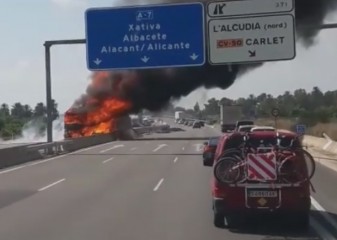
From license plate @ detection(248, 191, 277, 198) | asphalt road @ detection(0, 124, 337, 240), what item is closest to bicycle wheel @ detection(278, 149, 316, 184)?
license plate @ detection(248, 191, 277, 198)

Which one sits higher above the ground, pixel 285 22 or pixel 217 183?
pixel 285 22

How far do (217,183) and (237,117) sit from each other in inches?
2658

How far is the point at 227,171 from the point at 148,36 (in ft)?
54.3

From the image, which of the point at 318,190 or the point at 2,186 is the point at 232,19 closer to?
the point at 318,190

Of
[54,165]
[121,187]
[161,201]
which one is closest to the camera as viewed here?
[161,201]

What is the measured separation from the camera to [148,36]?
26.8 metres

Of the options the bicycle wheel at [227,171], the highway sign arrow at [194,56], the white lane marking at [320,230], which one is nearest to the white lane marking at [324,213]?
the white lane marking at [320,230]

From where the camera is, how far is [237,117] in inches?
3073

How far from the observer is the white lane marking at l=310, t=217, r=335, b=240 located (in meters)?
10.4

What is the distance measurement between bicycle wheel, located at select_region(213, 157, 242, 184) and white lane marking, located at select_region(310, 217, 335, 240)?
160 centimetres

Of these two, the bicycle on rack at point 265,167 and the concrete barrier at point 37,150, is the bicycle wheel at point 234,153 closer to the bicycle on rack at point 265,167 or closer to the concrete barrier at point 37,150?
the bicycle on rack at point 265,167

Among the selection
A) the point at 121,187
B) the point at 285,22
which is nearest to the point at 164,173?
the point at 121,187

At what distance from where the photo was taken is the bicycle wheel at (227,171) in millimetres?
Result: 10922

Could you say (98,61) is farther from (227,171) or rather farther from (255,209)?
(255,209)
